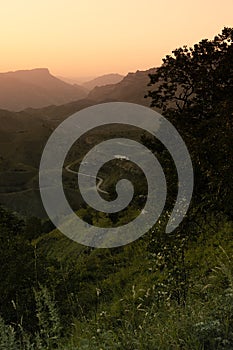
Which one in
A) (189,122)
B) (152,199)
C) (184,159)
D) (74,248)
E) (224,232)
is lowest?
(74,248)

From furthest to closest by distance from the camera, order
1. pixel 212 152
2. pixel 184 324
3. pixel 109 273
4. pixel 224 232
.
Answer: pixel 109 273, pixel 224 232, pixel 212 152, pixel 184 324

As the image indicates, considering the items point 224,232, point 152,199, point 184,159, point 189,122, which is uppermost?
point 189,122

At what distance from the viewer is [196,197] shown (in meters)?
11.7

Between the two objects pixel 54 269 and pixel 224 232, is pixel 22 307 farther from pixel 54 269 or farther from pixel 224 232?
pixel 224 232

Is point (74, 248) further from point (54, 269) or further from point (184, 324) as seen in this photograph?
point (184, 324)

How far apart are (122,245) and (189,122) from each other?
923 centimetres

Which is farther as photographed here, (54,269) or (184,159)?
(54,269)

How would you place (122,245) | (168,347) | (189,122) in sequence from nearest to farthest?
(168,347) → (189,122) → (122,245)

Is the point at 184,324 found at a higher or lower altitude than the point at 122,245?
higher

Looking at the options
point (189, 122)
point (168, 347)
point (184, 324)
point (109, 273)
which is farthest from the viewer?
point (109, 273)

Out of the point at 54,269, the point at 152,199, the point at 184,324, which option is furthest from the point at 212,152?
the point at 54,269

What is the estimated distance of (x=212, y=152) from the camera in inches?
422

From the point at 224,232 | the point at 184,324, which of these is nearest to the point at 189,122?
the point at 224,232

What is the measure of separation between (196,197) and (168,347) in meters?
7.88
